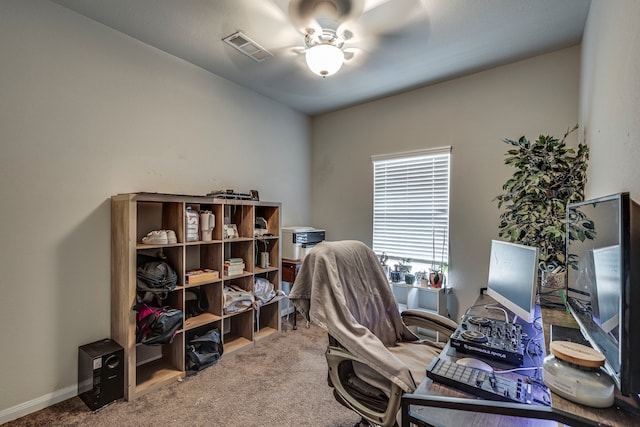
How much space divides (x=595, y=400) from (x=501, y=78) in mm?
2895

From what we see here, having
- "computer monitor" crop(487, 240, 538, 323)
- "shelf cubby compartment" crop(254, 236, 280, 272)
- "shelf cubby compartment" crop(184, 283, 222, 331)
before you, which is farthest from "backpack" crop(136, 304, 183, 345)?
"computer monitor" crop(487, 240, 538, 323)

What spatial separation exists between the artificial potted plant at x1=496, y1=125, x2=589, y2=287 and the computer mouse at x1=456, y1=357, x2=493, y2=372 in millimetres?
1128

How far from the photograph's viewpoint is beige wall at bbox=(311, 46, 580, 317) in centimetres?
258

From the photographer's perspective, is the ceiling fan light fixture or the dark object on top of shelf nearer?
the ceiling fan light fixture

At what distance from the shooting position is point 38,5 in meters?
1.96

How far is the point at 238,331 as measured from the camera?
307 cm

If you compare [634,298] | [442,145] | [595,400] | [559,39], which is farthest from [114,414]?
[559,39]

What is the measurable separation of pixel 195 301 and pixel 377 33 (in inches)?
112

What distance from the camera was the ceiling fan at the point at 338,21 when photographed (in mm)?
1921

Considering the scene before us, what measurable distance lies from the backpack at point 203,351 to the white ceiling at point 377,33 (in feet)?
8.36

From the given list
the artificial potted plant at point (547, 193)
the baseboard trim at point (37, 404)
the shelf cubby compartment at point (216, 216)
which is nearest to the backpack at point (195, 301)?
the shelf cubby compartment at point (216, 216)

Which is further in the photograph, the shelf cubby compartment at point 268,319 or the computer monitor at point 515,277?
the shelf cubby compartment at point 268,319

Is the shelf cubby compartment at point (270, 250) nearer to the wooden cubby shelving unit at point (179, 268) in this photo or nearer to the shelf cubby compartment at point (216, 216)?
the wooden cubby shelving unit at point (179, 268)

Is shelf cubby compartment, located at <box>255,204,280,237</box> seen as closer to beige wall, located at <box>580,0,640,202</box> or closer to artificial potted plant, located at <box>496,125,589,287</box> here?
artificial potted plant, located at <box>496,125,589,287</box>
